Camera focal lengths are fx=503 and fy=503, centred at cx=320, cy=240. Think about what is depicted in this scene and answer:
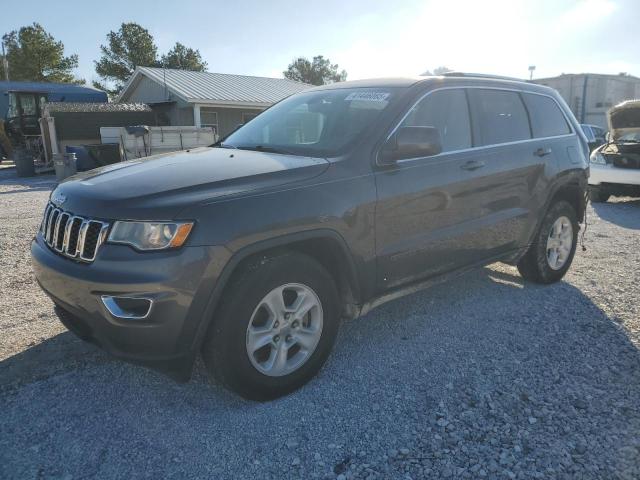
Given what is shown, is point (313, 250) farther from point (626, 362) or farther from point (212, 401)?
point (626, 362)

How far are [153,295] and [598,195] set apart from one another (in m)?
10.5

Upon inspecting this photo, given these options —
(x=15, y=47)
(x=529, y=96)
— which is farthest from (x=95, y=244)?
(x=15, y=47)

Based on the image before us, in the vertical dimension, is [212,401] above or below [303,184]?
below

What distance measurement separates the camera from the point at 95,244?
98.7 inches

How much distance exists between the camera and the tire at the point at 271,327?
2.58m

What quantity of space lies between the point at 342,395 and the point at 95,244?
1.60 metres

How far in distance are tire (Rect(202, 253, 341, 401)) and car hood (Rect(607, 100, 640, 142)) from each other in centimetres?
1045

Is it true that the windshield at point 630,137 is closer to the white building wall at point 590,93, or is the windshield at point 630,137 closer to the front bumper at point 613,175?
the front bumper at point 613,175

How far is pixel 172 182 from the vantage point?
267 cm

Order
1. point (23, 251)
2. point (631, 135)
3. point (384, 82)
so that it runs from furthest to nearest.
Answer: point (631, 135) < point (23, 251) < point (384, 82)

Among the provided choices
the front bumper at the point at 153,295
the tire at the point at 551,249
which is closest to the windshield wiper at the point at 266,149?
the front bumper at the point at 153,295

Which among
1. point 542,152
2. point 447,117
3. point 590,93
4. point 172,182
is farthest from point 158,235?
point 590,93

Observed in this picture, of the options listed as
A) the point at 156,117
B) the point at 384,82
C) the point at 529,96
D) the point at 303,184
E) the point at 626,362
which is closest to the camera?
the point at 303,184

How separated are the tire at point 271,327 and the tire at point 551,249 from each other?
8.28 ft
